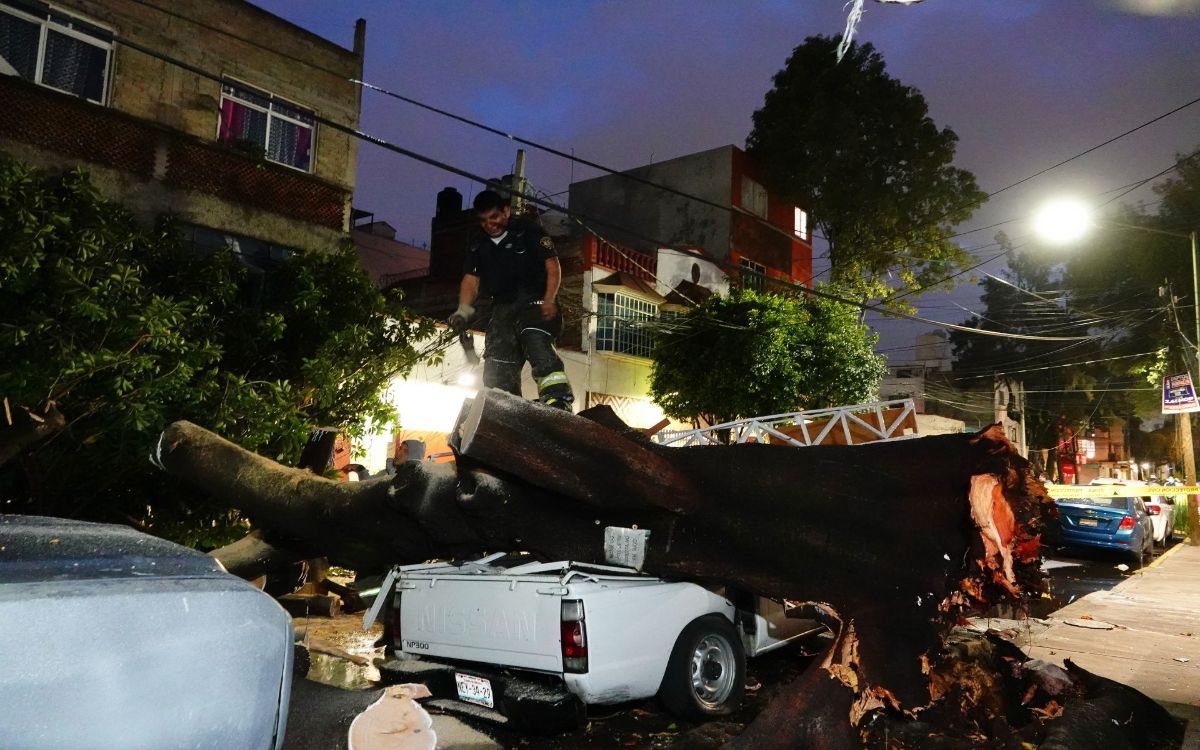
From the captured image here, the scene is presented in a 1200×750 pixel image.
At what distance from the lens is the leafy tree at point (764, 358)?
70.2ft

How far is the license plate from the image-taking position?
4.80 meters

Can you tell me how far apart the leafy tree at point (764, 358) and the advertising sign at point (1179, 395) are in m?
7.14

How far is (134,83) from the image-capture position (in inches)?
480

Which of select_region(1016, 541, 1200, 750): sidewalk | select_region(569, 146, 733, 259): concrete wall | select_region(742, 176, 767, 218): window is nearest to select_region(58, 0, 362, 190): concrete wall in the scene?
select_region(1016, 541, 1200, 750): sidewalk

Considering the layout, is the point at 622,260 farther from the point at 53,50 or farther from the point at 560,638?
the point at 560,638

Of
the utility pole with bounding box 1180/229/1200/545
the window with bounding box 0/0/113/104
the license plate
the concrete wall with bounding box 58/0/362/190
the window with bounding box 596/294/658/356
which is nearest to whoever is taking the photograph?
the license plate

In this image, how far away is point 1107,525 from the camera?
14.7 m

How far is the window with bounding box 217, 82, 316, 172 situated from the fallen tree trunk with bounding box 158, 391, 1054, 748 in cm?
1123

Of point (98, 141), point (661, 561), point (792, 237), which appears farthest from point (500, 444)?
point (792, 237)

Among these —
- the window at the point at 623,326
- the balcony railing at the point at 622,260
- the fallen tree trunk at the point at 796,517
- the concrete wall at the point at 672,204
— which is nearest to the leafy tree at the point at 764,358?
the window at the point at 623,326

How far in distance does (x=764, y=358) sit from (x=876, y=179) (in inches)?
504

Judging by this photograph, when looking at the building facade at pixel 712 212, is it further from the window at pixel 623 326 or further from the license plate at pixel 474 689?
the license plate at pixel 474 689

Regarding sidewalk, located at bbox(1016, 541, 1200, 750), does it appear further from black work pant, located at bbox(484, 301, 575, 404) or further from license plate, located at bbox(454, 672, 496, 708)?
black work pant, located at bbox(484, 301, 575, 404)

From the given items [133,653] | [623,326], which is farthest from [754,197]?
[133,653]
